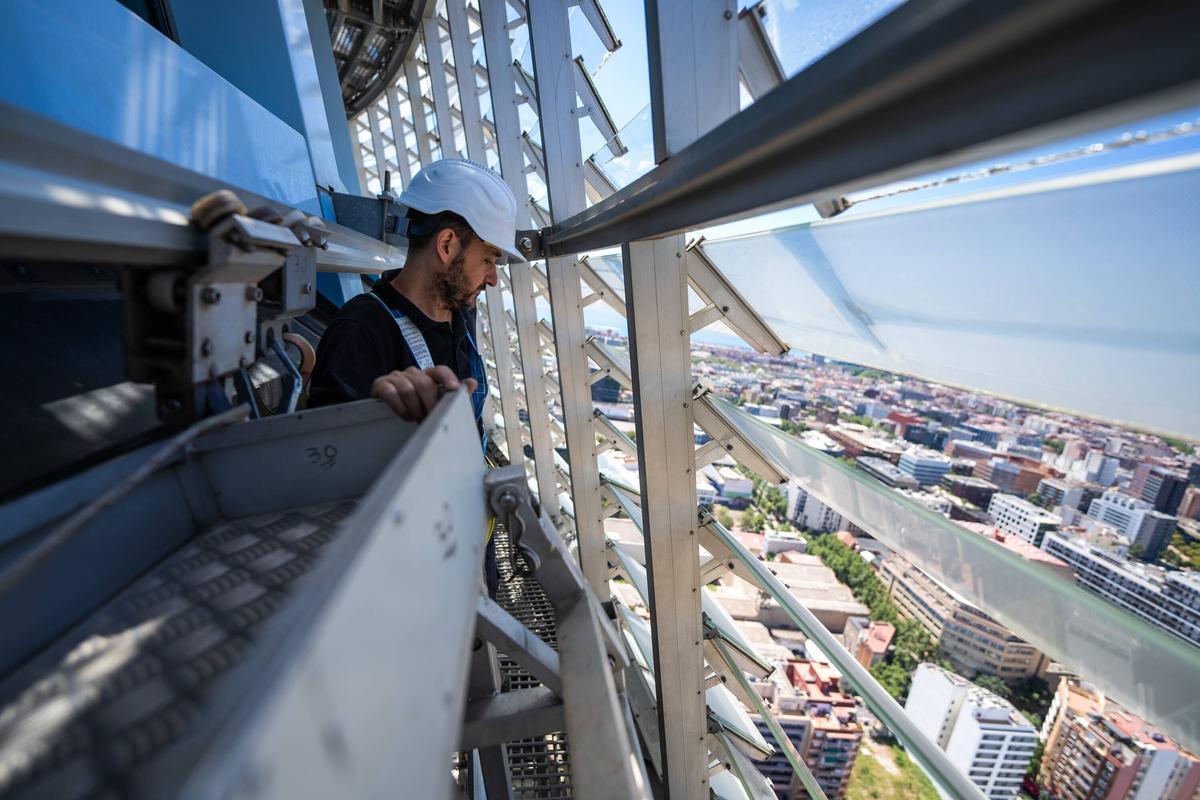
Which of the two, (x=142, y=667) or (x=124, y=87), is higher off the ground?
(x=124, y=87)

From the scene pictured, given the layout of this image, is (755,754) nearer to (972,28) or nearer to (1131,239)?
(1131,239)

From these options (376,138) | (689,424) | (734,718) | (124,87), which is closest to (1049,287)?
(689,424)

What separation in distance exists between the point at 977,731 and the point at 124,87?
248 cm

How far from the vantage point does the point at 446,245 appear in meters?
1.74

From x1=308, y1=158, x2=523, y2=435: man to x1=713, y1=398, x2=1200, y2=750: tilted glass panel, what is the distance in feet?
3.83

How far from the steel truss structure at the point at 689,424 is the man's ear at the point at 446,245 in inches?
17.2

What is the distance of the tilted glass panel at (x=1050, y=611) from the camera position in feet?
2.46

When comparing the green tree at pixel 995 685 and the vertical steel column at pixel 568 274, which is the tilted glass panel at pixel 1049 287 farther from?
the vertical steel column at pixel 568 274

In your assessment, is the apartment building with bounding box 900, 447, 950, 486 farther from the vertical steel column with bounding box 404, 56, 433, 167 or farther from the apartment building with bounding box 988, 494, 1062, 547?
the vertical steel column with bounding box 404, 56, 433, 167

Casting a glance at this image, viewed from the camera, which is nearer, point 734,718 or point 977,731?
point 977,731

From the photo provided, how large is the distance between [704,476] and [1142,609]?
69.7 inches

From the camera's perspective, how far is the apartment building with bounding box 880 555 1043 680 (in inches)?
45.6

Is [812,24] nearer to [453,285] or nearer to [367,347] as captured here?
[453,285]

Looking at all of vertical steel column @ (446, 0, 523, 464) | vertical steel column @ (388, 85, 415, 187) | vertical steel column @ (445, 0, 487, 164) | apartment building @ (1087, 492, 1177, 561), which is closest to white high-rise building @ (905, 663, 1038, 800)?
apartment building @ (1087, 492, 1177, 561)
